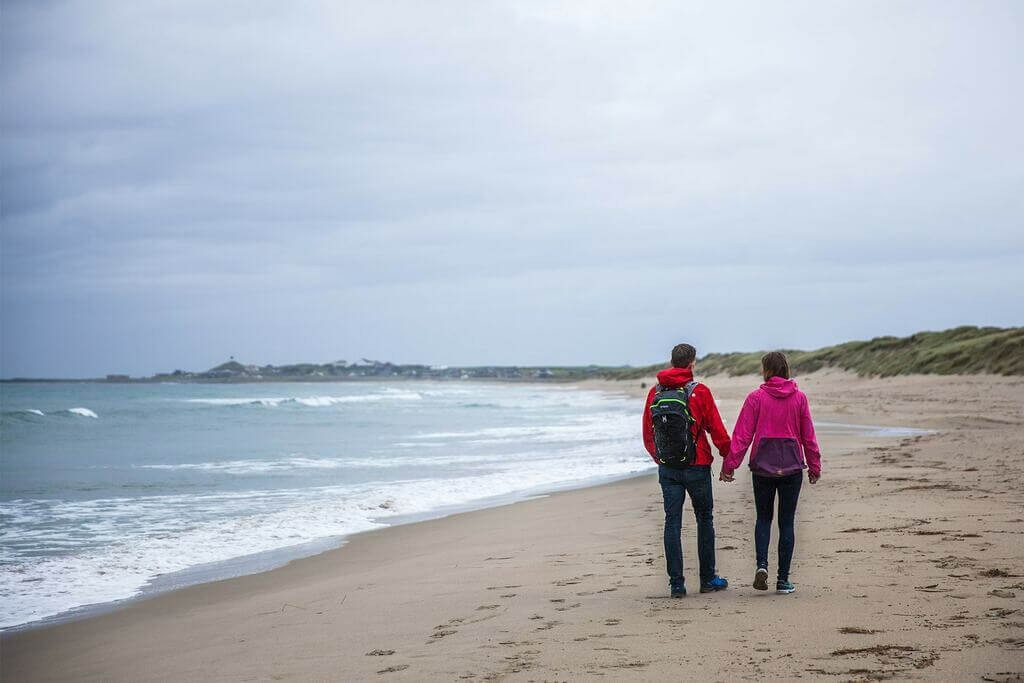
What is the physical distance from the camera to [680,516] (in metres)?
6.41

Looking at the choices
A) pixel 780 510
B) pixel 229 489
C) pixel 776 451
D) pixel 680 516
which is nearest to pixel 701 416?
pixel 776 451

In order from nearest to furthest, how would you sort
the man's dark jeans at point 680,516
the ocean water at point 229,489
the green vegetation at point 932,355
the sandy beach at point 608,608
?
the sandy beach at point 608,608 < the man's dark jeans at point 680,516 < the ocean water at point 229,489 < the green vegetation at point 932,355

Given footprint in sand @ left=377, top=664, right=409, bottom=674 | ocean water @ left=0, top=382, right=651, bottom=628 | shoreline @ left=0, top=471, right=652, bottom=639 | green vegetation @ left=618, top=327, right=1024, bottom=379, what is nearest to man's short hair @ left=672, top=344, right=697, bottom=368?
footprint in sand @ left=377, top=664, right=409, bottom=674

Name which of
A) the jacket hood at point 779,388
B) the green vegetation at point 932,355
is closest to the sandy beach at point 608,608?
the jacket hood at point 779,388

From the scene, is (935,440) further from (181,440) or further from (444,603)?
(181,440)

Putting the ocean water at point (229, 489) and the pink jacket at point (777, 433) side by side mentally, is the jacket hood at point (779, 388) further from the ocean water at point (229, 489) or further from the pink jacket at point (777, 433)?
the ocean water at point (229, 489)

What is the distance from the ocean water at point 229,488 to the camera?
9.45 metres

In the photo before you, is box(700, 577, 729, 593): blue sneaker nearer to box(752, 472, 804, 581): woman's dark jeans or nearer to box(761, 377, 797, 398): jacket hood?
box(752, 472, 804, 581): woman's dark jeans

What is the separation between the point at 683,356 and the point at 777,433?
0.88 meters

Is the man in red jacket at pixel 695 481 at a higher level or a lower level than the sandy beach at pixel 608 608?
higher

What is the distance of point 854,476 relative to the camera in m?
11.7

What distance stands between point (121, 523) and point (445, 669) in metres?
8.70

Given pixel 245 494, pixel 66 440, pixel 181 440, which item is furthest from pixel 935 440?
pixel 66 440

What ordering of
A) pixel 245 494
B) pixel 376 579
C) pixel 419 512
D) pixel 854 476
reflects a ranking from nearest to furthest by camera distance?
pixel 376 579 < pixel 854 476 < pixel 419 512 < pixel 245 494
